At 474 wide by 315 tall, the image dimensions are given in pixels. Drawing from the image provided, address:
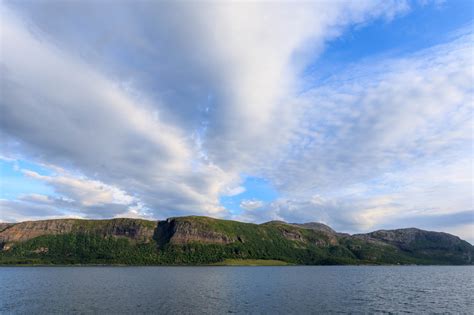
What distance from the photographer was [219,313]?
7956 centimetres

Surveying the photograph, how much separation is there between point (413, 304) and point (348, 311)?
2394cm

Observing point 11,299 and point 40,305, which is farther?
point 11,299

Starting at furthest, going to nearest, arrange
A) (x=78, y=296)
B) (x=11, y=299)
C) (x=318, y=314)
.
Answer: (x=78, y=296) → (x=11, y=299) → (x=318, y=314)

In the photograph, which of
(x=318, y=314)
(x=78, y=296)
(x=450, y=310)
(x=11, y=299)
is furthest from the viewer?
(x=78, y=296)

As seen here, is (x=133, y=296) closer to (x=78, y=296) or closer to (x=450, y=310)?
(x=78, y=296)

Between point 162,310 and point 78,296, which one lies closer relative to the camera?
point 162,310

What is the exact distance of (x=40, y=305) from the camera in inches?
3492

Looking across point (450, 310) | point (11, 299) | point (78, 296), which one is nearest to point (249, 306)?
point (450, 310)

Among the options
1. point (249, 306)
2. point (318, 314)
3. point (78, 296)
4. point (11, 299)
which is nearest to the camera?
point (318, 314)

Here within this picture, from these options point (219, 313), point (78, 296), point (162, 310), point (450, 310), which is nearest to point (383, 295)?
point (450, 310)

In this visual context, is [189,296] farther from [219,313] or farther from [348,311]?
[348,311]

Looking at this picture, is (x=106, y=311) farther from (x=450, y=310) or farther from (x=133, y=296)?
(x=450, y=310)

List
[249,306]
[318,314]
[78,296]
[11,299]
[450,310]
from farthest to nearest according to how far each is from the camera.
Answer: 1. [78,296]
2. [11,299]
3. [249,306]
4. [450,310]
5. [318,314]

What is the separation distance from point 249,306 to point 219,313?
1163cm
